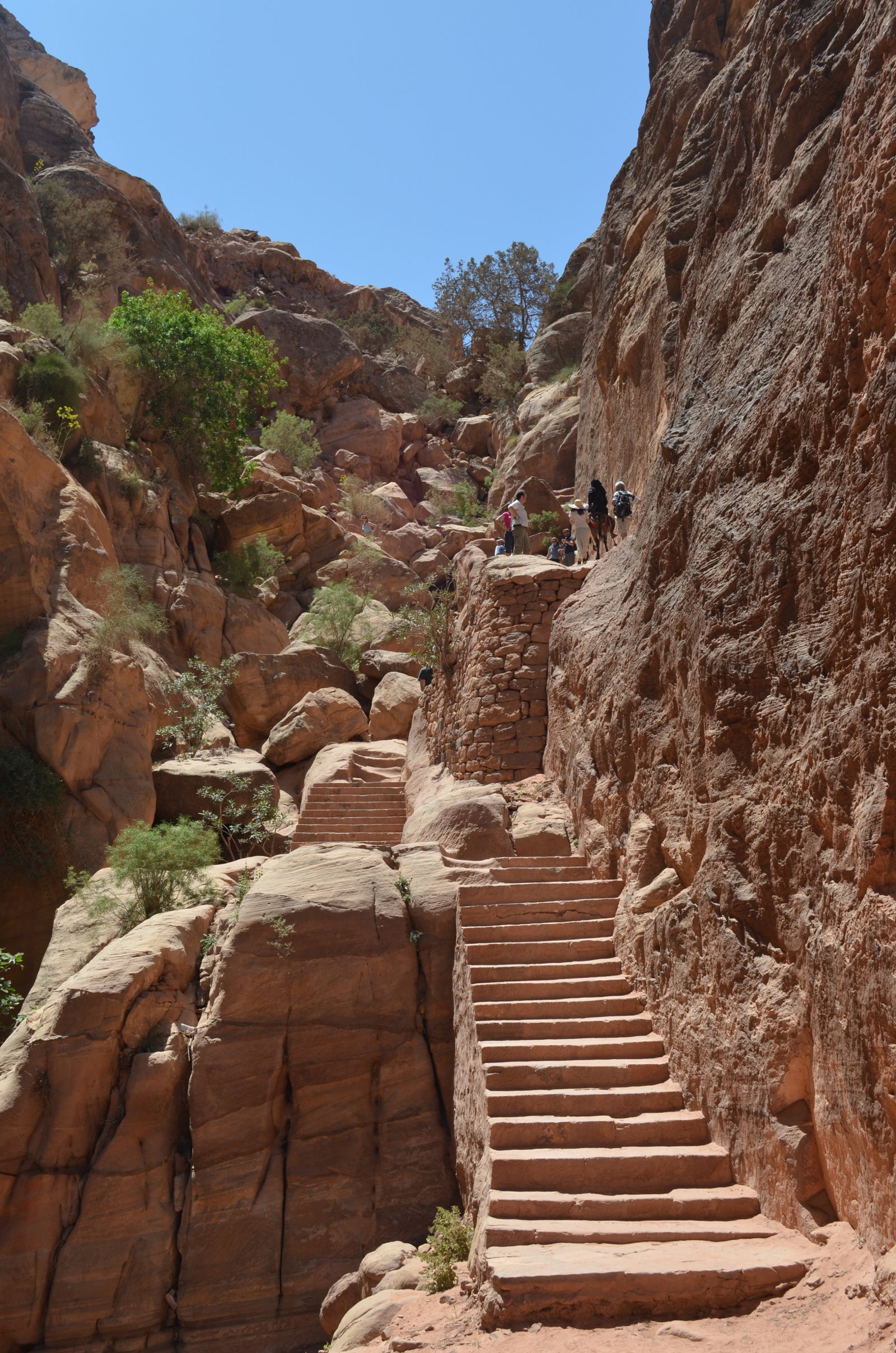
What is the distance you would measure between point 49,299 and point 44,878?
17.4 meters

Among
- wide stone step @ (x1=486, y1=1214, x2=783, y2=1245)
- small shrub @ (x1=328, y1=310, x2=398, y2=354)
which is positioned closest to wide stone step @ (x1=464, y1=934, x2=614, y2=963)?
wide stone step @ (x1=486, y1=1214, x2=783, y2=1245)

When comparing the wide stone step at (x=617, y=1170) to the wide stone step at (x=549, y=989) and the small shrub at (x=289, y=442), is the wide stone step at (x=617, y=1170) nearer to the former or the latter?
the wide stone step at (x=549, y=989)

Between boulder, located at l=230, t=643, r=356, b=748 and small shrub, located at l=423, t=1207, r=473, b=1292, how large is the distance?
15.0m

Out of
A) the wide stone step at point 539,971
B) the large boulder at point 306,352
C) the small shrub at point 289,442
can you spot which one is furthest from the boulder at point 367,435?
the wide stone step at point 539,971

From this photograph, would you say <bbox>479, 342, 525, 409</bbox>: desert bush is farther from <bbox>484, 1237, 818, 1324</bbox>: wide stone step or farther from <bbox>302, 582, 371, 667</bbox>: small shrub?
<bbox>484, 1237, 818, 1324</bbox>: wide stone step

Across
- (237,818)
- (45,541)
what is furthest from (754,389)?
(45,541)

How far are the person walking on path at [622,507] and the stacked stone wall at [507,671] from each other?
112cm

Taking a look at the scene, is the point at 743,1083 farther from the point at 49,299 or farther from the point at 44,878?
the point at 49,299

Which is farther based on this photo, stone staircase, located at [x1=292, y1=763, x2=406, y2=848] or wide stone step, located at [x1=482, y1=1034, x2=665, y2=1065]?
stone staircase, located at [x1=292, y1=763, x2=406, y2=848]

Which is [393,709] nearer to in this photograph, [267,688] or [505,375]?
[267,688]

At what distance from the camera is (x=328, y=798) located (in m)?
15.8

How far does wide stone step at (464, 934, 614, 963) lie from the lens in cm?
848

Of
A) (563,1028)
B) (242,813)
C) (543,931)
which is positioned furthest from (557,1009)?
(242,813)

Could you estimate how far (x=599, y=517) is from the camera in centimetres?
1476
